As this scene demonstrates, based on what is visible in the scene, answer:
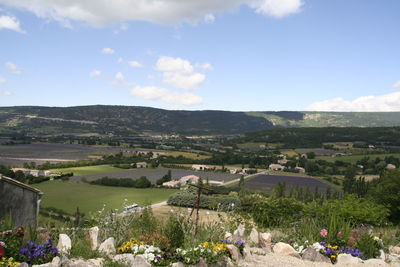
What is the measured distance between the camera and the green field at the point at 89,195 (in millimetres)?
52703

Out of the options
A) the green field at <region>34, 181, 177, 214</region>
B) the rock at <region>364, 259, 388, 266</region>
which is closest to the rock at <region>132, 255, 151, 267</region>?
the rock at <region>364, 259, 388, 266</region>

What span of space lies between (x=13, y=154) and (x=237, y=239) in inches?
4534

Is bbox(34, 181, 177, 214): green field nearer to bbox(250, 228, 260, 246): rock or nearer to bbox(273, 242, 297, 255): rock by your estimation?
bbox(250, 228, 260, 246): rock

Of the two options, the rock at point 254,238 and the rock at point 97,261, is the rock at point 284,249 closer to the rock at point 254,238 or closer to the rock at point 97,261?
the rock at point 254,238

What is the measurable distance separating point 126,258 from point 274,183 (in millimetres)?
75363

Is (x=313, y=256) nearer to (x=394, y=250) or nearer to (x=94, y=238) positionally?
(x=394, y=250)

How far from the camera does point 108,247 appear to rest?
8.32 metres

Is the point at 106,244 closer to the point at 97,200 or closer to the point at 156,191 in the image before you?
the point at 97,200

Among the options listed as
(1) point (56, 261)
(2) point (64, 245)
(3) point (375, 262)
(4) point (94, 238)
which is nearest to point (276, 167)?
(3) point (375, 262)

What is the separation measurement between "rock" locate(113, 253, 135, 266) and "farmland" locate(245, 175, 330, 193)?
6424cm

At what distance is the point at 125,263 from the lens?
7.48 metres

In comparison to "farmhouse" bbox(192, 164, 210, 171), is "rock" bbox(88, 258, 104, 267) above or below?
above

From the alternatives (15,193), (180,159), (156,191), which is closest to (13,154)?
(180,159)

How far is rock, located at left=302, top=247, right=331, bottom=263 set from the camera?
373 inches
